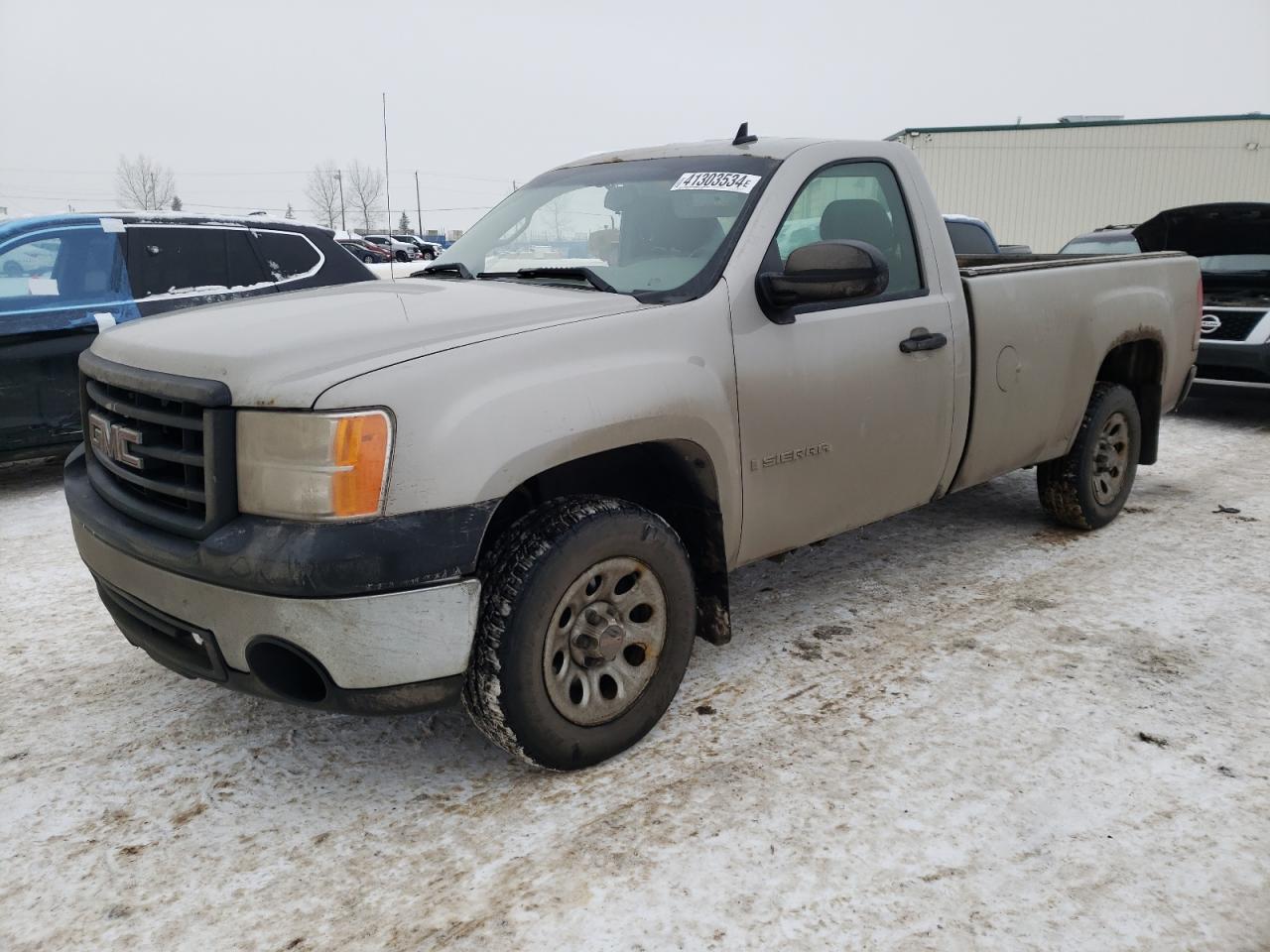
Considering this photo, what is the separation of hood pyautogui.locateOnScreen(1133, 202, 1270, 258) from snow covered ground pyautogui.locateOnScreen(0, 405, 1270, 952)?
503cm

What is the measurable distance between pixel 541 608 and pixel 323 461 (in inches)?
26.5

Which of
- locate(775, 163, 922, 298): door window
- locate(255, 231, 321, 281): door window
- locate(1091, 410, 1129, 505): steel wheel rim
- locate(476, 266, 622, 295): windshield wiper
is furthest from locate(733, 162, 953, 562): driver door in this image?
locate(255, 231, 321, 281): door window

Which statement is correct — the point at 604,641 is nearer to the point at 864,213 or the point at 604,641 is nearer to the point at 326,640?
the point at 326,640

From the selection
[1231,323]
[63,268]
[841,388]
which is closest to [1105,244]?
[1231,323]

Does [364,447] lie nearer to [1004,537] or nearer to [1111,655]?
[1111,655]

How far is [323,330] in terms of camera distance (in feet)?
8.87

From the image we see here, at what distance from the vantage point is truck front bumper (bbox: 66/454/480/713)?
2.40 m

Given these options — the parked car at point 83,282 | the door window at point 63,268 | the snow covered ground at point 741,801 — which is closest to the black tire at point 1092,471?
the snow covered ground at point 741,801

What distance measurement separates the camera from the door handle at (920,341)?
12.0 ft

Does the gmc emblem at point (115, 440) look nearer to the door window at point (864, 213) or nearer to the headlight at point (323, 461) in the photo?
the headlight at point (323, 461)

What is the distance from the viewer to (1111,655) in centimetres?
366

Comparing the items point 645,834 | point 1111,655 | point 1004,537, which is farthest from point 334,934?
point 1004,537

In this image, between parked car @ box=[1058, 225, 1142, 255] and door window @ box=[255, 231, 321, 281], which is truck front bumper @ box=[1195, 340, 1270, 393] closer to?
parked car @ box=[1058, 225, 1142, 255]

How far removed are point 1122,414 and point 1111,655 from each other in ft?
6.37
